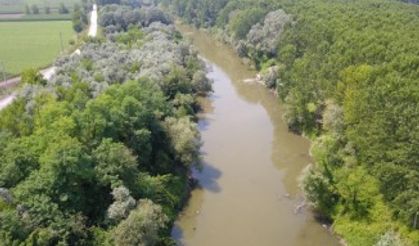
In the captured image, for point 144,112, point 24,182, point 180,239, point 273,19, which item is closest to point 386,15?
point 273,19

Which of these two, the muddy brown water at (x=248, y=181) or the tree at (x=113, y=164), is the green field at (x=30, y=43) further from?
the tree at (x=113, y=164)

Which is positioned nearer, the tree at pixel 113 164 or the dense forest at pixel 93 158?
the dense forest at pixel 93 158

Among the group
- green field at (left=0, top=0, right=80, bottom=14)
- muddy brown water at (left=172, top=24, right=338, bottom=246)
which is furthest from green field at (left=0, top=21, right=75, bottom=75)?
muddy brown water at (left=172, top=24, right=338, bottom=246)

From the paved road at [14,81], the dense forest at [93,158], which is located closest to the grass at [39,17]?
the paved road at [14,81]

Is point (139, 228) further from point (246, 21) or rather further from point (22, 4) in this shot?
point (22, 4)

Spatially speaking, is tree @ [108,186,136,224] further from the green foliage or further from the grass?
the grass
